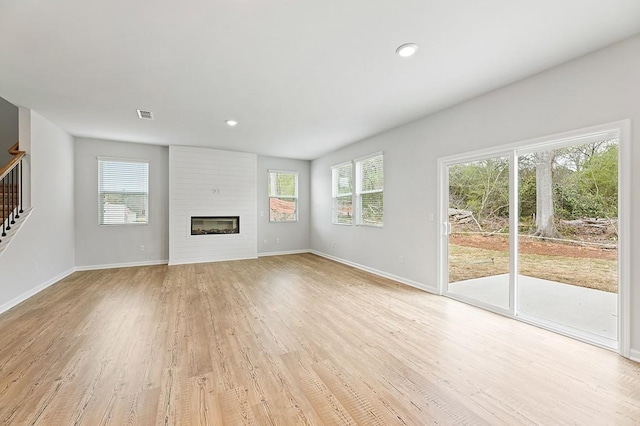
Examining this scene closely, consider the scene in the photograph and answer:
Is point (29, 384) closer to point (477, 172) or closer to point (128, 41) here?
point (128, 41)

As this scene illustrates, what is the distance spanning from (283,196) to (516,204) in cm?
556

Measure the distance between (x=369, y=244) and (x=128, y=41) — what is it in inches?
182

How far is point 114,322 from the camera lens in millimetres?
3025

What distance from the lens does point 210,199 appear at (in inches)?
258

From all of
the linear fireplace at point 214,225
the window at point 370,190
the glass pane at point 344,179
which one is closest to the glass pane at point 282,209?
the linear fireplace at point 214,225

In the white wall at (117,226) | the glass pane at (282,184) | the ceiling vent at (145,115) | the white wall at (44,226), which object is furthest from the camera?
the glass pane at (282,184)

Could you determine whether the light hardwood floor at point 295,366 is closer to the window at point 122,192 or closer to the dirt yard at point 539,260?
the dirt yard at point 539,260

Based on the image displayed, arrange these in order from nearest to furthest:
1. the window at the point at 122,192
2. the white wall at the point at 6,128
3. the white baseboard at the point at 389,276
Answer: the white baseboard at the point at 389,276 → the white wall at the point at 6,128 → the window at the point at 122,192

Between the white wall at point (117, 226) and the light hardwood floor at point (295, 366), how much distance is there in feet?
7.43

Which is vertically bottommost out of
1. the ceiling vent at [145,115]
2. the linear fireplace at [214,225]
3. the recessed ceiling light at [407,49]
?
the linear fireplace at [214,225]

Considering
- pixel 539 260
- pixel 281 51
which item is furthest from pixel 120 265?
pixel 539 260

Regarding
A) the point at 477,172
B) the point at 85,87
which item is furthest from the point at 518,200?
the point at 85,87

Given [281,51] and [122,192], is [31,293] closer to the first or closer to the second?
[122,192]

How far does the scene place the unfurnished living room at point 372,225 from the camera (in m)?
1.90
